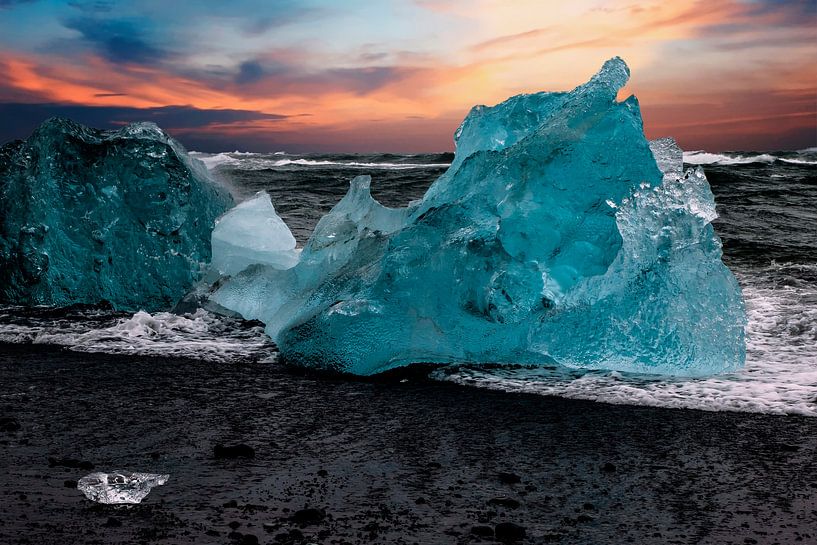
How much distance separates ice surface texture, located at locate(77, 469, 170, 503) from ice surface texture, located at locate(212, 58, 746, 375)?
1858mm

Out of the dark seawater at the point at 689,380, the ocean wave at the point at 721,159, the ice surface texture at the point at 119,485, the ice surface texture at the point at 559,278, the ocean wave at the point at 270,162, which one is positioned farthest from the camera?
the ocean wave at the point at 270,162

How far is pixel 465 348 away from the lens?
491cm

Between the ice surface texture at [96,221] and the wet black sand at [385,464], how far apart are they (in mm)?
2267

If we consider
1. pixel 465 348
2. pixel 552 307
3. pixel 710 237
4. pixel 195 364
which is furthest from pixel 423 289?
pixel 710 237

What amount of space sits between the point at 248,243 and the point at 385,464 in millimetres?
4006

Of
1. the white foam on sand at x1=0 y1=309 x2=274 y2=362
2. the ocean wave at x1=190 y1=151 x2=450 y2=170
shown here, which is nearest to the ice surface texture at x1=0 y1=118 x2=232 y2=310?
the white foam on sand at x1=0 y1=309 x2=274 y2=362

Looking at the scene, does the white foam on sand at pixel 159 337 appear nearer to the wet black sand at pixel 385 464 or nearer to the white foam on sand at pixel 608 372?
the white foam on sand at pixel 608 372

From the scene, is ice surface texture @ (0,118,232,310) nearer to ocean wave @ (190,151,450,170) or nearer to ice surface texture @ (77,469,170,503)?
ice surface texture @ (77,469,170,503)

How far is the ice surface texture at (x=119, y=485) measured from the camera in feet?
9.31

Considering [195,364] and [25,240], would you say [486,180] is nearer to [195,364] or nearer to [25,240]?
[195,364]

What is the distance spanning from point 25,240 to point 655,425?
5.44 meters

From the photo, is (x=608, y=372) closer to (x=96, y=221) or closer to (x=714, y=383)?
(x=714, y=383)

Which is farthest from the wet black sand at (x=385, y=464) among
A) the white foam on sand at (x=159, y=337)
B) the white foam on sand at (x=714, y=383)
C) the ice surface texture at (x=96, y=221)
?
the ice surface texture at (x=96, y=221)

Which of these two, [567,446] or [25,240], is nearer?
[567,446]
